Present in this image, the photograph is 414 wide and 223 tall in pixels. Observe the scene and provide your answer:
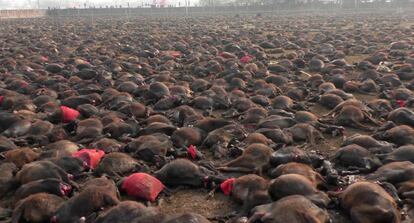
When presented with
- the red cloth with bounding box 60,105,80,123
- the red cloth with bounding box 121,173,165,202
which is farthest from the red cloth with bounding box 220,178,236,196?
the red cloth with bounding box 60,105,80,123

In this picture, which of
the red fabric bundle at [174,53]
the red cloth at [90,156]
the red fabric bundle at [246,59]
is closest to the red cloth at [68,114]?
the red cloth at [90,156]

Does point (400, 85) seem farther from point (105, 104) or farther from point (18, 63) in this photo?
point (18, 63)

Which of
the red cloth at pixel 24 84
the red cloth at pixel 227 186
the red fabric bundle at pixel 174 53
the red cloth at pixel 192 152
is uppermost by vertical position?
the red fabric bundle at pixel 174 53

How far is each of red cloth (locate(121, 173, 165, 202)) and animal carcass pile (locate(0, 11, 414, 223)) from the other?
0.02m

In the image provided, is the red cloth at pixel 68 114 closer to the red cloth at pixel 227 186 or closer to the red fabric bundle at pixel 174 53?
the red cloth at pixel 227 186

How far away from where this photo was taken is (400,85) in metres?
11.9

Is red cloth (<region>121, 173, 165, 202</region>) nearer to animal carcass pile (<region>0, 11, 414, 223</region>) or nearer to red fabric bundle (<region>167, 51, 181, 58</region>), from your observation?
animal carcass pile (<region>0, 11, 414, 223</region>)

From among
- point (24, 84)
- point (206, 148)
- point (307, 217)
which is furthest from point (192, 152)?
point (24, 84)

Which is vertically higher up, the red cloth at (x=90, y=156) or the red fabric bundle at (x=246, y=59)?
the red fabric bundle at (x=246, y=59)

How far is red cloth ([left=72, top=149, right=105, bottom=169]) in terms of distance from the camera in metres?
7.04

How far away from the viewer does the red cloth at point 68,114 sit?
31.7 ft

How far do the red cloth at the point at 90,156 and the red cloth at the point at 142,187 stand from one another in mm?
1051

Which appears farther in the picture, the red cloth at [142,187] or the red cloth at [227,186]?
the red cloth at [227,186]

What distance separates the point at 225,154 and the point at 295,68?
9.10 m
